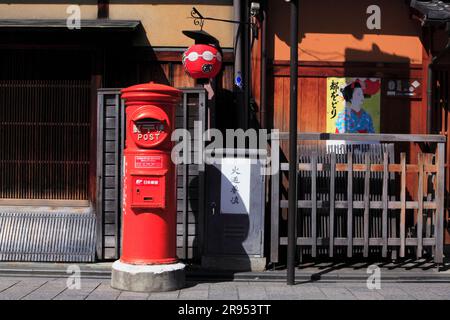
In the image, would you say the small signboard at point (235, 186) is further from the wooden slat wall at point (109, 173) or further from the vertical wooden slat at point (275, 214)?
the wooden slat wall at point (109, 173)

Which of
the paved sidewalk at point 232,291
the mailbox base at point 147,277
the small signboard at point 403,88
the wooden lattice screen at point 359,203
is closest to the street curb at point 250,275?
the paved sidewalk at point 232,291

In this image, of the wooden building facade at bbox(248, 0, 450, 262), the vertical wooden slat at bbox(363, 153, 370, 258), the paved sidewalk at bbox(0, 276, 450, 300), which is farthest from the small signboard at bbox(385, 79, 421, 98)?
the paved sidewalk at bbox(0, 276, 450, 300)

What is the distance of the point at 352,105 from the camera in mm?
9891

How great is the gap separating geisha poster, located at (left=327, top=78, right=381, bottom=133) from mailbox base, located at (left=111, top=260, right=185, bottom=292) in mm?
4016

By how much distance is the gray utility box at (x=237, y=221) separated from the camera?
8.16 meters

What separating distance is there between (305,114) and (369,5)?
2.12m

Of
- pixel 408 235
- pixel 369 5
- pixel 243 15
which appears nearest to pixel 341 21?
pixel 369 5

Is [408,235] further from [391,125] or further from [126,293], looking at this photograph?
[126,293]

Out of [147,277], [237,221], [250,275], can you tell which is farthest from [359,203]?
[147,277]

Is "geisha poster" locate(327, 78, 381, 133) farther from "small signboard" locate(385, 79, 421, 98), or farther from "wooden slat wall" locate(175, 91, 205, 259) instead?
"wooden slat wall" locate(175, 91, 205, 259)

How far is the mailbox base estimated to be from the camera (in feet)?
23.4

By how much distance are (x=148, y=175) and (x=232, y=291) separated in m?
1.76

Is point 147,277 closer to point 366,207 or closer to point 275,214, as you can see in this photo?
point 275,214

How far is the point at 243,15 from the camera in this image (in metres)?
9.72
